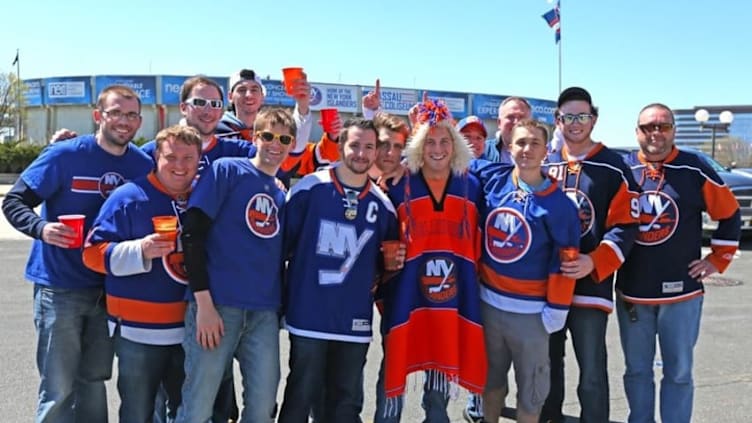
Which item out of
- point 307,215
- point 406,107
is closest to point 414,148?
point 307,215

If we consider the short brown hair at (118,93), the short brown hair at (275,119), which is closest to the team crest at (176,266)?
the short brown hair at (275,119)

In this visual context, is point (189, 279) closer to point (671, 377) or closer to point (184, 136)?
point (184, 136)

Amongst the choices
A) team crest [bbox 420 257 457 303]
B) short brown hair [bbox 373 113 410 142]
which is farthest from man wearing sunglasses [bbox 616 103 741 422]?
short brown hair [bbox 373 113 410 142]

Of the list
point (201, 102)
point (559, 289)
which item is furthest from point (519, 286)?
point (201, 102)

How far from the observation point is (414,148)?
3887 mm

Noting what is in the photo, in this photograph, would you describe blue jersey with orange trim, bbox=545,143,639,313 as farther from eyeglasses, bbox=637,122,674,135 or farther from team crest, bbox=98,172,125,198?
team crest, bbox=98,172,125,198

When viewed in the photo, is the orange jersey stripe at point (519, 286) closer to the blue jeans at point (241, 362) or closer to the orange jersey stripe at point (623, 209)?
the orange jersey stripe at point (623, 209)

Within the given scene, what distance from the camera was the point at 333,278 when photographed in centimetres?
364

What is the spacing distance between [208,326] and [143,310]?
1.31ft

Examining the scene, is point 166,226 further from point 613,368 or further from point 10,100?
point 10,100

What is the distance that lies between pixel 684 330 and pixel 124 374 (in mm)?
3498

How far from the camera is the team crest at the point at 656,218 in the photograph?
4.10 metres

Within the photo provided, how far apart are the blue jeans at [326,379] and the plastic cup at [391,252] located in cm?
51

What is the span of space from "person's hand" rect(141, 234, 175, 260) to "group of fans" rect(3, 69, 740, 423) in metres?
0.01
